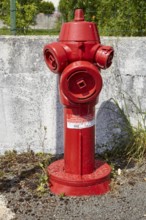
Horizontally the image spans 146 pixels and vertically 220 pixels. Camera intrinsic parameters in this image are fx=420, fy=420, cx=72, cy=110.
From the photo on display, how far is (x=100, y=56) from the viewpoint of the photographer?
330 centimetres

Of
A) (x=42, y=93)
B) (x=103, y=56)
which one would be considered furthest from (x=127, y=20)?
(x=103, y=56)

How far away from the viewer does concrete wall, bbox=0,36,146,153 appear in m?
4.25

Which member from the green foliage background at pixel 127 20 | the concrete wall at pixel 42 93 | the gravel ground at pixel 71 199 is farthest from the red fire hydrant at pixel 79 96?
the green foliage background at pixel 127 20

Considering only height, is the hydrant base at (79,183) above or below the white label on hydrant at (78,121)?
below

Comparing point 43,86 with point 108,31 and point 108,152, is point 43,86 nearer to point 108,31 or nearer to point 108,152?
point 108,152

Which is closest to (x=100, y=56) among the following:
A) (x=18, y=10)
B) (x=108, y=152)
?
(x=108, y=152)

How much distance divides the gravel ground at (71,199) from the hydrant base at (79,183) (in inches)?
2.0

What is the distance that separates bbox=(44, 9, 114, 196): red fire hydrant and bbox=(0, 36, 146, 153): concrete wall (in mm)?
759

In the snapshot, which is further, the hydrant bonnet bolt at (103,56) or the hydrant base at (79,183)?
the hydrant base at (79,183)

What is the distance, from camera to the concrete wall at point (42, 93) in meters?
4.25

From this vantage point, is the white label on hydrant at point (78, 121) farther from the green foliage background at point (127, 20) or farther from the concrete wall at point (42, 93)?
the green foliage background at point (127, 20)

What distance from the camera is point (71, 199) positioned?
348 cm

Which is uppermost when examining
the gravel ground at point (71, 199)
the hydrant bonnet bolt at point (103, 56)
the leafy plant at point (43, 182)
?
the hydrant bonnet bolt at point (103, 56)

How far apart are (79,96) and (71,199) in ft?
2.83
